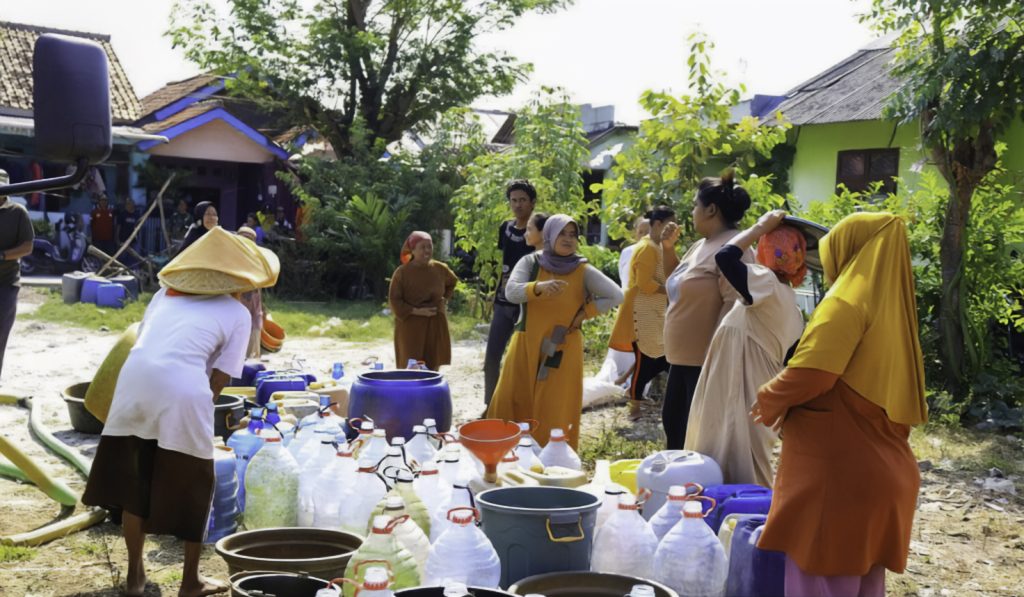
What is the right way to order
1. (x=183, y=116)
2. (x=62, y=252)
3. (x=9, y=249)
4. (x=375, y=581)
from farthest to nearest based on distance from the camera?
(x=183, y=116) < (x=62, y=252) < (x=9, y=249) < (x=375, y=581)

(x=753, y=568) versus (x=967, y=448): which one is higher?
(x=753, y=568)

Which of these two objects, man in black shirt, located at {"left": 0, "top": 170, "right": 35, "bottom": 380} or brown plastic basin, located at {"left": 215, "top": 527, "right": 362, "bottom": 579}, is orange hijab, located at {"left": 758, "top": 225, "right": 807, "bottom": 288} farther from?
man in black shirt, located at {"left": 0, "top": 170, "right": 35, "bottom": 380}

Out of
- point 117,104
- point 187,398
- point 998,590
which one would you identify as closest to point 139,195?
point 117,104

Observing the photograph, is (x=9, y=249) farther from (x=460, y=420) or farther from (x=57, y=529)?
(x=460, y=420)

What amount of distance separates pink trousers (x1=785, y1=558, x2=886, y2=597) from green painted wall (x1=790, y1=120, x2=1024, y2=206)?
1161 centimetres

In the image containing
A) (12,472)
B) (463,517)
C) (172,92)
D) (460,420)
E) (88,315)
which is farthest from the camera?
(172,92)

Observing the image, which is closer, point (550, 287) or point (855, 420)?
point (855, 420)

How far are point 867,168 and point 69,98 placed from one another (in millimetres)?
13958

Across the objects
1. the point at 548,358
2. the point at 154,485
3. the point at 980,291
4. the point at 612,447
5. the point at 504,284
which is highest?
the point at 980,291

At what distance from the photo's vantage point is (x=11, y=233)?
6691mm

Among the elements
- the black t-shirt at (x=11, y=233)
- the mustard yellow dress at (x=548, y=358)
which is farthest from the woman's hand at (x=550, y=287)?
the black t-shirt at (x=11, y=233)

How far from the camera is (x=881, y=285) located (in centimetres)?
319

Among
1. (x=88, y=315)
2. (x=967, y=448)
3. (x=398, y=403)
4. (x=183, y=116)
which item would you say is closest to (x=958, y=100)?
(x=967, y=448)

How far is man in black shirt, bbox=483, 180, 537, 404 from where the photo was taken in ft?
22.9
